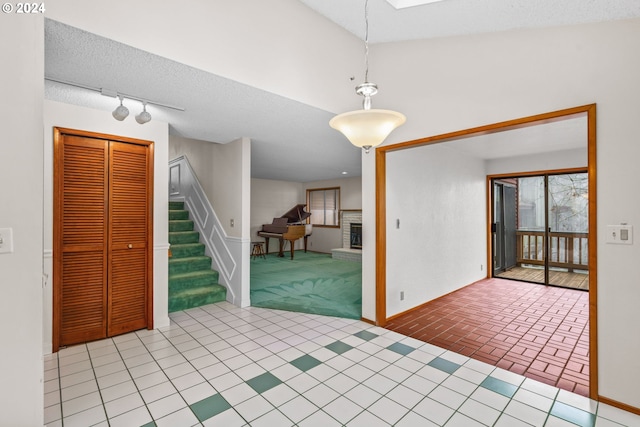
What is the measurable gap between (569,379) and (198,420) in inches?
108

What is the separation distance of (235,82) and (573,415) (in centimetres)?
331

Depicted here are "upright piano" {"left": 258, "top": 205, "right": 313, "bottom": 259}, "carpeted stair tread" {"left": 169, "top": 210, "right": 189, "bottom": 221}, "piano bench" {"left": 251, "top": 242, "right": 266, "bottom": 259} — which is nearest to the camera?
"carpeted stair tread" {"left": 169, "top": 210, "right": 189, "bottom": 221}

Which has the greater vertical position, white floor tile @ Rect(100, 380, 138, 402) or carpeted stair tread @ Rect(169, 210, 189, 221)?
carpeted stair tread @ Rect(169, 210, 189, 221)

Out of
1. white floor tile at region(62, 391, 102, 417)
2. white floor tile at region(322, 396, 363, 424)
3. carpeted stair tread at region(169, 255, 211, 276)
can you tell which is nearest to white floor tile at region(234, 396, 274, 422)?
white floor tile at region(322, 396, 363, 424)

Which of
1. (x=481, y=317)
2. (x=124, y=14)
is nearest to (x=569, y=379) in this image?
(x=481, y=317)

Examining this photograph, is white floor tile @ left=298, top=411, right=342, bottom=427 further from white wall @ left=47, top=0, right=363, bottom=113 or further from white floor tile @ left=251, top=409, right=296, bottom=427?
white wall @ left=47, top=0, right=363, bottom=113

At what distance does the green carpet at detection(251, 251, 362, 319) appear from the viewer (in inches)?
157

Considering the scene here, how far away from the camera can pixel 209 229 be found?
488 centimetres

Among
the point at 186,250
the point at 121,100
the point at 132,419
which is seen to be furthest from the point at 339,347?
the point at 186,250

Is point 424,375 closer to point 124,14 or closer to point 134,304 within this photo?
point 134,304

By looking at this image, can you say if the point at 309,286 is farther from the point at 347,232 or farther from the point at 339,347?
the point at 347,232

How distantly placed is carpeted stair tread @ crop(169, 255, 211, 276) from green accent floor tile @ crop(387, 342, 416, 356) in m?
3.14

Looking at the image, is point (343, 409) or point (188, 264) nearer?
point (343, 409)

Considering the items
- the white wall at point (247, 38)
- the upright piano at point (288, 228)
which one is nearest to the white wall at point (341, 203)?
the upright piano at point (288, 228)
